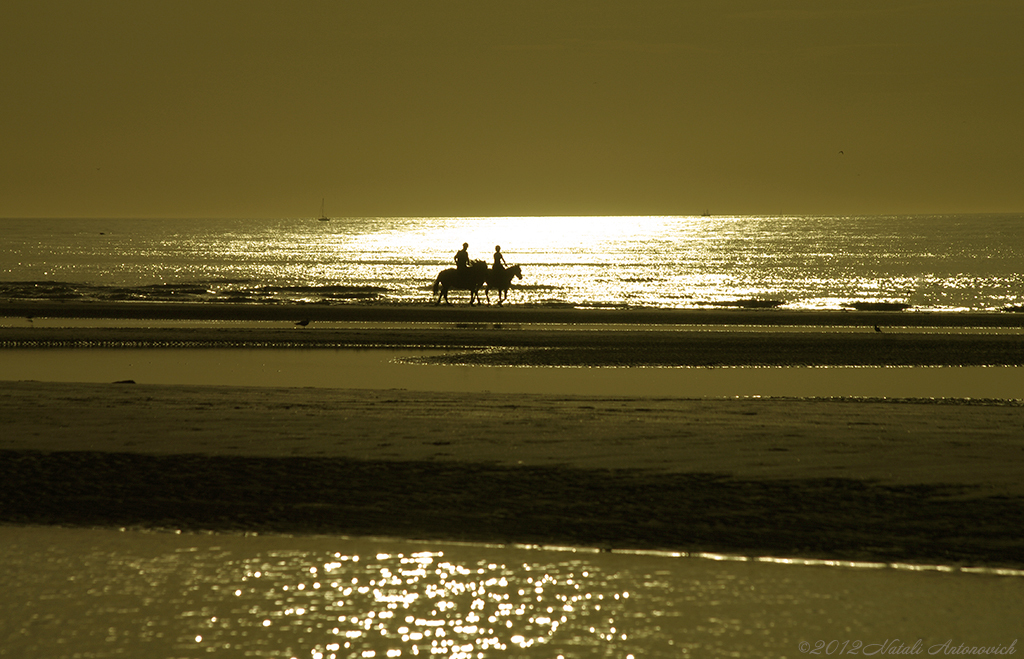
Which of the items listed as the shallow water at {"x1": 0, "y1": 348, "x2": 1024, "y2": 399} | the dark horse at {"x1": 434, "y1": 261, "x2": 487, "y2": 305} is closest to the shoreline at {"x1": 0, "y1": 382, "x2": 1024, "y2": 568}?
the shallow water at {"x1": 0, "y1": 348, "x2": 1024, "y2": 399}

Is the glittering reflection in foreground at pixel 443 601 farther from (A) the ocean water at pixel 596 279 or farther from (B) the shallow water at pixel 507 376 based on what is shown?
(A) the ocean water at pixel 596 279

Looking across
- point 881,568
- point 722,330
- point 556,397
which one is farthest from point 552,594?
point 722,330

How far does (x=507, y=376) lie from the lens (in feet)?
61.6

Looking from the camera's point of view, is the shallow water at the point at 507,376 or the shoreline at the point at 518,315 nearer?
the shallow water at the point at 507,376

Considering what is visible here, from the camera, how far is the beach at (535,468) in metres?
7.57

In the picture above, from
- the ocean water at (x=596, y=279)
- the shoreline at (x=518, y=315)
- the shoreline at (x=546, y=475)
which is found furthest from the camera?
the ocean water at (x=596, y=279)

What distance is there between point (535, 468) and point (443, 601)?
2947 millimetres

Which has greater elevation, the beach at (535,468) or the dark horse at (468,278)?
the dark horse at (468,278)

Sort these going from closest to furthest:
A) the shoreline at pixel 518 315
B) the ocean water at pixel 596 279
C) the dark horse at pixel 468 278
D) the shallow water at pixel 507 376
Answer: the shallow water at pixel 507 376, the shoreline at pixel 518 315, the dark horse at pixel 468 278, the ocean water at pixel 596 279

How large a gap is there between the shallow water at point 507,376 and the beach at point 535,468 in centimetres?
260

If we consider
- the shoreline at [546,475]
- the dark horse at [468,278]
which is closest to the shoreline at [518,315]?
the dark horse at [468,278]

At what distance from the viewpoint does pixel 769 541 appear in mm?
7324

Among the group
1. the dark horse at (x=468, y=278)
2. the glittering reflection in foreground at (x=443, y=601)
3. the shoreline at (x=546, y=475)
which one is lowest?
the glittering reflection in foreground at (x=443, y=601)

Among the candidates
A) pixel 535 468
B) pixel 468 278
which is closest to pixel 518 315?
pixel 468 278
